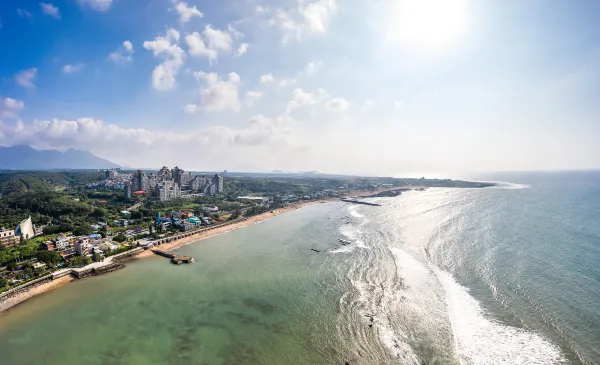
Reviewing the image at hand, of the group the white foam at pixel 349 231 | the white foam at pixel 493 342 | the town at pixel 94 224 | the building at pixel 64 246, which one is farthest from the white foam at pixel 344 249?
the building at pixel 64 246

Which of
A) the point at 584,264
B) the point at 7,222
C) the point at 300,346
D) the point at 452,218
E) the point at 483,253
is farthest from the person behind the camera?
the point at 452,218

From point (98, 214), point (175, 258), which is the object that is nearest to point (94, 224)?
point (98, 214)

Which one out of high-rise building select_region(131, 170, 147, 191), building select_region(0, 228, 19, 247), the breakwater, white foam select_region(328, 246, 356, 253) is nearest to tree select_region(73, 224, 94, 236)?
building select_region(0, 228, 19, 247)

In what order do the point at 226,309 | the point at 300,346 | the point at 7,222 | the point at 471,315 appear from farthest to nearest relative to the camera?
the point at 7,222 < the point at 226,309 < the point at 471,315 < the point at 300,346

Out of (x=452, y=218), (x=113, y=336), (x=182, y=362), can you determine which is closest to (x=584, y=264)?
(x=452, y=218)

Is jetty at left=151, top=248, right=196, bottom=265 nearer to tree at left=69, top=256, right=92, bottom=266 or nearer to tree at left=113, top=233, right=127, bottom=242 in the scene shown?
tree at left=113, top=233, right=127, bottom=242

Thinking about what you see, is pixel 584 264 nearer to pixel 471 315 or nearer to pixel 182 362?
pixel 471 315

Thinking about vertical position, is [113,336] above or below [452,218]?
below

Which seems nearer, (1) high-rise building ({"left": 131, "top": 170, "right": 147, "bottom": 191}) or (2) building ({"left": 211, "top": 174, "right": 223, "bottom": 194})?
(1) high-rise building ({"left": 131, "top": 170, "right": 147, "bottom": 191})
